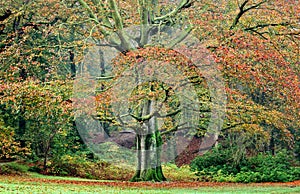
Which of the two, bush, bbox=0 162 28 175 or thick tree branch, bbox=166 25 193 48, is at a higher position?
thick tree branch, bbox=166 25 193 48

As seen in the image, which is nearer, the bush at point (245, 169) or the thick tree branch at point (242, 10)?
the thick tree branch at point (242, 10)

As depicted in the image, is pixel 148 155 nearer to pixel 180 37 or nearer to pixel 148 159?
pixel 148 159

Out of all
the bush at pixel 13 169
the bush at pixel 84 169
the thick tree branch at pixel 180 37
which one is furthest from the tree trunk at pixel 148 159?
the bush at pixel 13 169

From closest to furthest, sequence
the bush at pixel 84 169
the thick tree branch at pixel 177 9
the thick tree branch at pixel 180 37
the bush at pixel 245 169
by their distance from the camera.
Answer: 1. the thick tree branch at pixel 180 37
2. the thick tree branch at pixel 177 9
3. the bush at pixel 84 169
4. the bush at pixel 245 169

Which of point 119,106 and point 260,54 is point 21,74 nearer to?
point 119,106

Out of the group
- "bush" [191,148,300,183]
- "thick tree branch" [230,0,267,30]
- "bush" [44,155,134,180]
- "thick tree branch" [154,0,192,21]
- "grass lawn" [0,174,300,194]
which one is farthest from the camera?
"bush" [191,148,300,183]

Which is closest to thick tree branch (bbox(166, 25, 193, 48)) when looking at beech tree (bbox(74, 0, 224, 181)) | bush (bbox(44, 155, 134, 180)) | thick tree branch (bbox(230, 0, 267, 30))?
beech tree (bbox(74, 0, 224, 181))

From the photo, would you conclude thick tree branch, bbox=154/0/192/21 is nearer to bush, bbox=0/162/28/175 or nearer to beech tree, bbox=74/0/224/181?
beech tree, bbox=74/0/224/181

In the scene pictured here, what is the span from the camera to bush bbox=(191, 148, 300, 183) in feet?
76.3

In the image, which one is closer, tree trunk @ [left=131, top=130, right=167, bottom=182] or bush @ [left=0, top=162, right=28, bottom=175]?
tree trunk @ [left=131, top=130, right=167, bottom=182]

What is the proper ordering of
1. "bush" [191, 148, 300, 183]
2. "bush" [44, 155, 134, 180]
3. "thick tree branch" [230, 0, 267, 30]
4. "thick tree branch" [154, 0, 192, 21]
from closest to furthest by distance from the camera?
"thick tree branch" [230, 0, 267, 30]
"thick tree branch" [154, 0, 192, 21]
"bush" [44, 155, 134, 180]
"bush" [191, 148, 300, 183]

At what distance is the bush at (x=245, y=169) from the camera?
2327cm

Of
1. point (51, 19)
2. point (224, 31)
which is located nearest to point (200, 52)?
point (224, 31)

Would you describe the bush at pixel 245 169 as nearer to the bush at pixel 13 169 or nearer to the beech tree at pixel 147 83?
the beech tree at pixel 147 83
